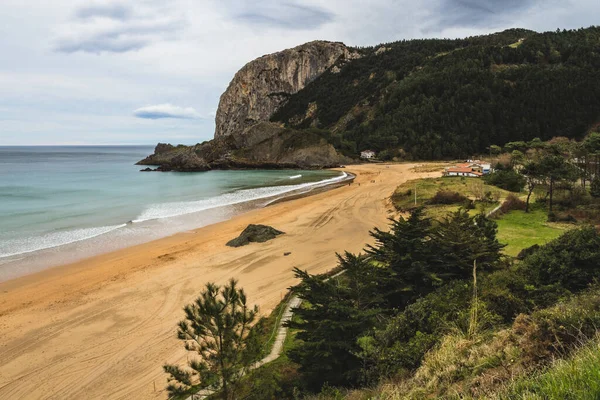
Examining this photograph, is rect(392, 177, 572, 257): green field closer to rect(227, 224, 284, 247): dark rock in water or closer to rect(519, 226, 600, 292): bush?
rect(519, 226, 600, 292): bush

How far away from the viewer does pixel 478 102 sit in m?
97.1

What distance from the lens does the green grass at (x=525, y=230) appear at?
55.8ft

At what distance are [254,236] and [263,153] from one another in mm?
71485

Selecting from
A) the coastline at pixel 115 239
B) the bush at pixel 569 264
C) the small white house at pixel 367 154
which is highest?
the small white house at pixel 367 154

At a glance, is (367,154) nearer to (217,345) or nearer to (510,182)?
(510,182)

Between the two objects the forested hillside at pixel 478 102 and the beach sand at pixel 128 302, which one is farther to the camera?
the forested hillside at pixel 478 102

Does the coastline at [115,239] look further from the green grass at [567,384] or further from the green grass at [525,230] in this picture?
the green grass at [567,384]

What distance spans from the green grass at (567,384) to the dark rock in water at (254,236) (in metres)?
19.7

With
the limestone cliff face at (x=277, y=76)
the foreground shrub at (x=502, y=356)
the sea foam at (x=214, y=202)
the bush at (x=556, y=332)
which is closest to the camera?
the foreground shrub at (x=502, y=356)

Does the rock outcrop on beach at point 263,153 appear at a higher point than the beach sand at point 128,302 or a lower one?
higher

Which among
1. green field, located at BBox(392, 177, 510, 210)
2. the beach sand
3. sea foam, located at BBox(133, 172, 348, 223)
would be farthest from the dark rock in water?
green field, located at BBox(392, 177, 510, 210)

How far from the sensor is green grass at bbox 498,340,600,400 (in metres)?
2.60

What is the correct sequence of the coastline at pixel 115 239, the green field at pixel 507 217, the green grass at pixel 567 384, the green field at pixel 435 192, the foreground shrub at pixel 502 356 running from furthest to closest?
the green field at pixel 435 192 → the coastline at pixel 115 239 → the green field at pixel 507 217 → the foreground shrub at pixel 502 356 → the green grass at pixel 567 384

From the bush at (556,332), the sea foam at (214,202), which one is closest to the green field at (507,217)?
the bush at (556,332)
